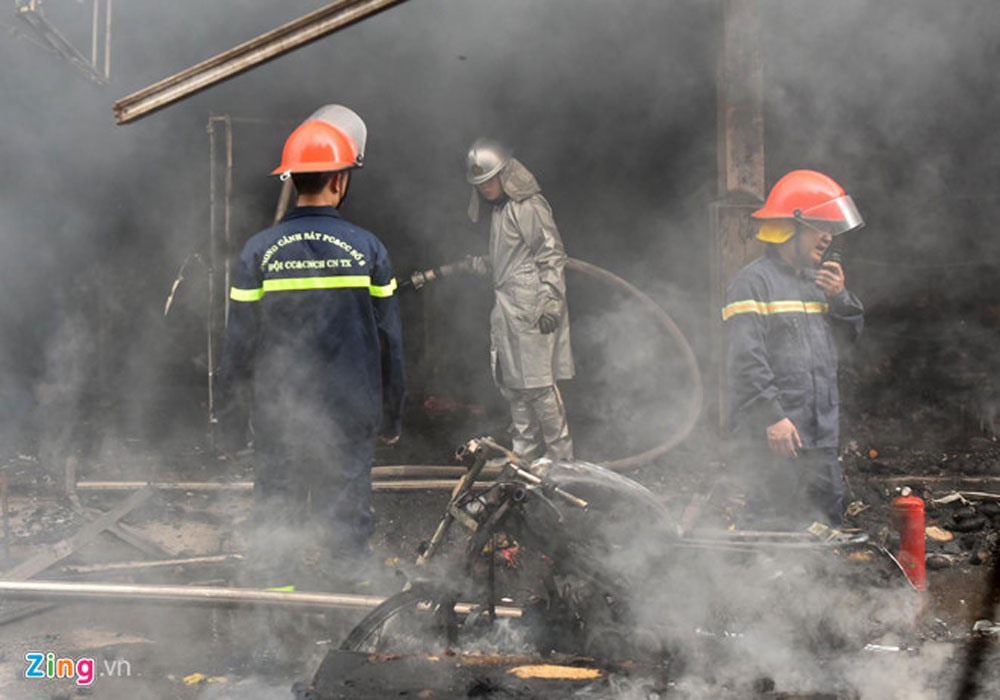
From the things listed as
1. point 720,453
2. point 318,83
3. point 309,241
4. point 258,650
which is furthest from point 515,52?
point 258,650

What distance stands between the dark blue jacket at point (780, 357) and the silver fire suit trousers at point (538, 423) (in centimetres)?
231

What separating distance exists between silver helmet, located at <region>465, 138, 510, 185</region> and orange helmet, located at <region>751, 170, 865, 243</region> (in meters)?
2.44

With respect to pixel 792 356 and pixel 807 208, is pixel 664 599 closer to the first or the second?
pixel 792 356

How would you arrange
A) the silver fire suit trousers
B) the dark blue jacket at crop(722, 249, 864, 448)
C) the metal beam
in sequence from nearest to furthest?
the metal beam
the dark blue jacket at crop(722, 249, 864, 448)
the silver fire suit trousers

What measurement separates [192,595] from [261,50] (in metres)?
2.35

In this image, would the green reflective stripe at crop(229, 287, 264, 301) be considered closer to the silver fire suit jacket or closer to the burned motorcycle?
the burned motorcycle

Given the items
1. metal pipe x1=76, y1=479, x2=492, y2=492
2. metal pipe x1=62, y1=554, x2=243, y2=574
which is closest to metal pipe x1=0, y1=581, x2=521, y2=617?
metal pipe x1=62, y1=554, x2=243, y2=574

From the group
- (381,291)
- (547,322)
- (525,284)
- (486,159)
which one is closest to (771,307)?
(381,291)

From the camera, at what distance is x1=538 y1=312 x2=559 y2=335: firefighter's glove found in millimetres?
6469

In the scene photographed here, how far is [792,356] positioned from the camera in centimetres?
430

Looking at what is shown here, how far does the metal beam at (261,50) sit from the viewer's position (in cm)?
414

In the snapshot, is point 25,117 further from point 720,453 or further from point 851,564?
point 851,564

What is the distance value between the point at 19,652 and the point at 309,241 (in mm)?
2054

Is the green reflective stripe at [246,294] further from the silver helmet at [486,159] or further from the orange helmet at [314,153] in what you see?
the silver helmet at [486,159]
